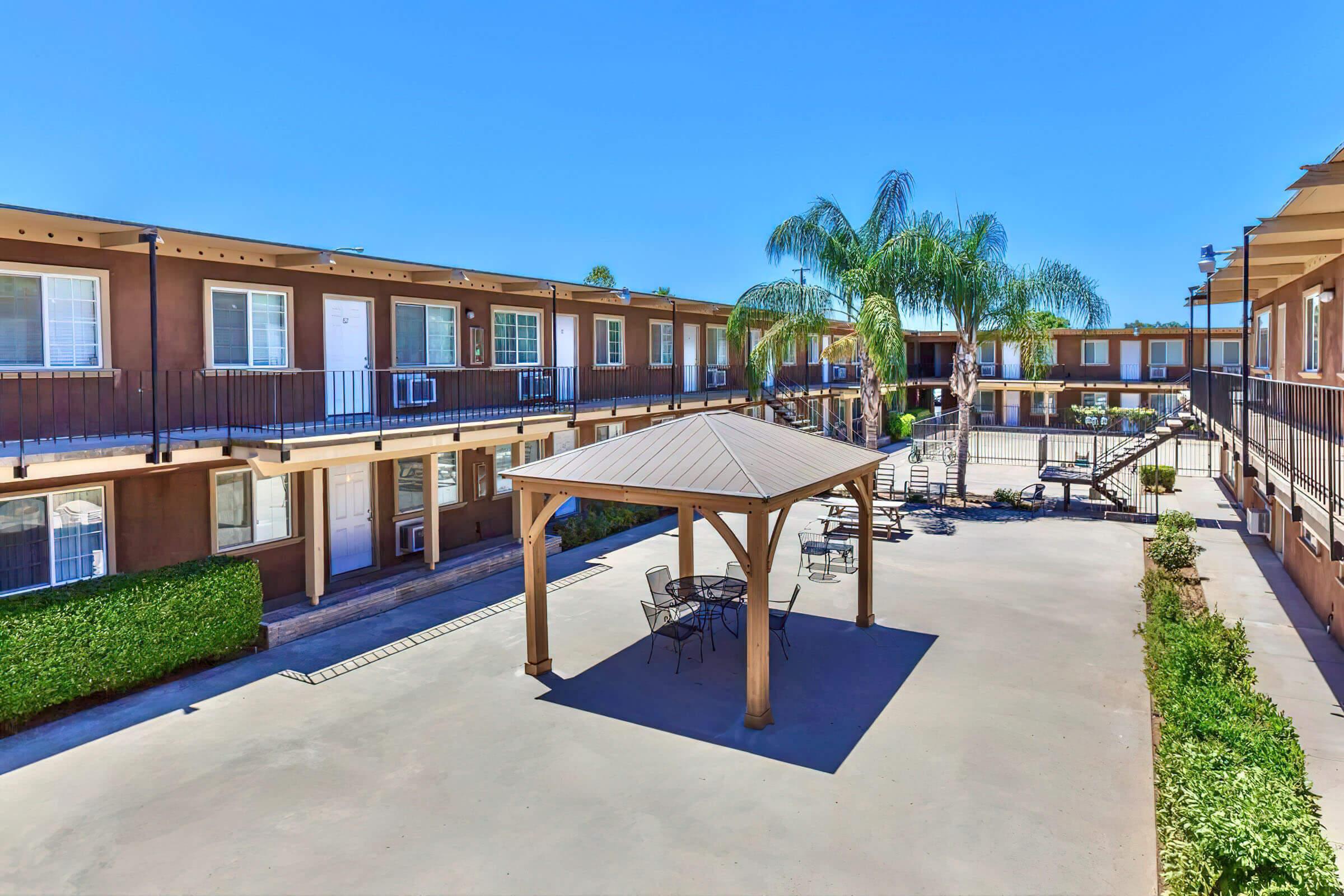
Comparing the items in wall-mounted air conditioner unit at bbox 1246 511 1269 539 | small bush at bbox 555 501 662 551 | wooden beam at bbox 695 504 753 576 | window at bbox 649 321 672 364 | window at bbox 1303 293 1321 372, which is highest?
window at bbox 649 321 672 364

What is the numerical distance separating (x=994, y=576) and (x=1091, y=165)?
7757 cm

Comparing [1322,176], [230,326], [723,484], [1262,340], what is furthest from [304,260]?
[1262,340]

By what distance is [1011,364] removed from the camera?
48.1 meters

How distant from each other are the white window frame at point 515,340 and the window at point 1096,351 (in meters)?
36.2

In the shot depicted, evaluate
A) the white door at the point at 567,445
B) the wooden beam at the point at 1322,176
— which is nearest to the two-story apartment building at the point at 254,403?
the white door at the point at 567,445

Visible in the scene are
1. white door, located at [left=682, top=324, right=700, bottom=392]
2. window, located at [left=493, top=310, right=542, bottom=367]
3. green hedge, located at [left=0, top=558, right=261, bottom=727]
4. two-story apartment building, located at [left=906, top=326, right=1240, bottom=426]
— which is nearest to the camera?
green hedge, located at [left=0, top=558, right=261, bottom=727]

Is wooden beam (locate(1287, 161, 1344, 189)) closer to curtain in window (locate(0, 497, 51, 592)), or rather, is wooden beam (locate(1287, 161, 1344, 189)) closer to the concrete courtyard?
the concrete courtyard

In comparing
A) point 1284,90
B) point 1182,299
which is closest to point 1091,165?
point 1284,90

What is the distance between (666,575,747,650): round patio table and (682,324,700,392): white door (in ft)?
48.1

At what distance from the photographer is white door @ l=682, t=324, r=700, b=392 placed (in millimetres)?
27188

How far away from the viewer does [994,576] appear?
51.9ft

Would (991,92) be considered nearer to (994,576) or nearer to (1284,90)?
(1284,90)

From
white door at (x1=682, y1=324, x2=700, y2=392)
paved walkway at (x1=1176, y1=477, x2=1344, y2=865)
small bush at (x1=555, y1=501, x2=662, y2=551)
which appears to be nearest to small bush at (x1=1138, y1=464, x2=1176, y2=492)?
paved walkway at (x1=1176, y1=477, x2=1344, y2=865)

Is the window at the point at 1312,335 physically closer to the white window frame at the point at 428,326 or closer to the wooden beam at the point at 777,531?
the wooden beam at the point at 777,531
